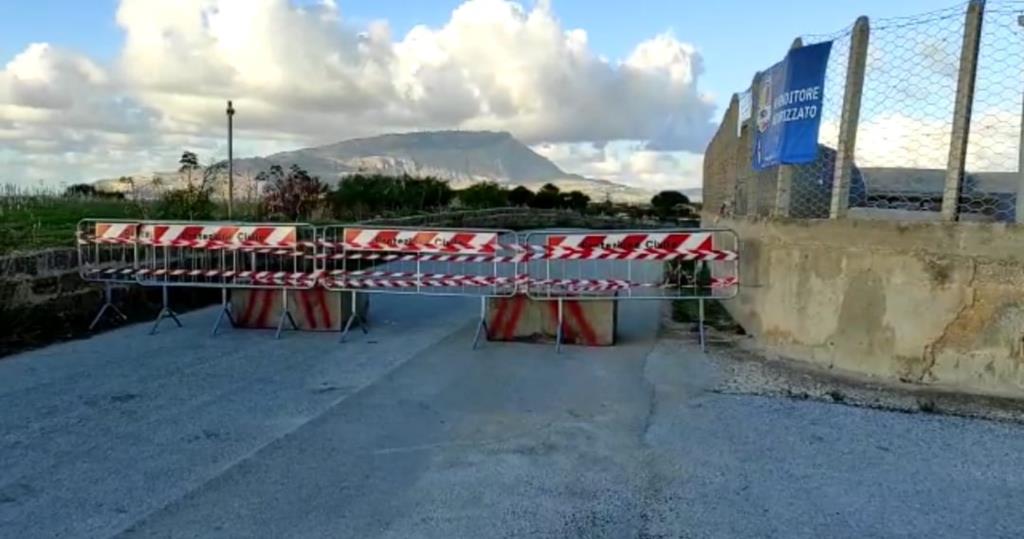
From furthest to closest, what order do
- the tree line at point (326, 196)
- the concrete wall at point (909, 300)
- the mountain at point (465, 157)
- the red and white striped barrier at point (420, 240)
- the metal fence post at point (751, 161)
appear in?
the mountain at point (465, 157)
the tree line at point (326, 196)
the metal fence post at point (751, 161)
the red and white striped barrier at point (420, 240)
the concrete wall at point (909, 300)

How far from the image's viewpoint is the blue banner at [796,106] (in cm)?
912

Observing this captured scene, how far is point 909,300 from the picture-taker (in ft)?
25.6

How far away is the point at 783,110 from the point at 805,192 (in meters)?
1.08

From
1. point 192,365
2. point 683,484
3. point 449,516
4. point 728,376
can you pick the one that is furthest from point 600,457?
point 192,365

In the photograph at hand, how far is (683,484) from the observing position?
208 inches

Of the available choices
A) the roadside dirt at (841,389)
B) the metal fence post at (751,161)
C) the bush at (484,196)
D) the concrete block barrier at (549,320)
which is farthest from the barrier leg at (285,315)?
the bush at (484,196)

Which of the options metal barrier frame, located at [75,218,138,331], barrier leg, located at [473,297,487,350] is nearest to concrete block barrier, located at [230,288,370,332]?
metal barrier frame, located at [75,218,138,331]

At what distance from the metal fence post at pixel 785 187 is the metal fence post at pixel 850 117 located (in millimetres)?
946

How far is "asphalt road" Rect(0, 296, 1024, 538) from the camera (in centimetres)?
464

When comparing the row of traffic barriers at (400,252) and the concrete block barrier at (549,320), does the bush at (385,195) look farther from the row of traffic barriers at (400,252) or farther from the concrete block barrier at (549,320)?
the concrete block barrier at (549,320)

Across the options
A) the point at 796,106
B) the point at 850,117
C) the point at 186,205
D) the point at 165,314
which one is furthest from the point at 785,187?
the point at 186,205

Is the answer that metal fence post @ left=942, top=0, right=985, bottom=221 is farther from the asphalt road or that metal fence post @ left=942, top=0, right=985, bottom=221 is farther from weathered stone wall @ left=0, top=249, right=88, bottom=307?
weathered stone wall @ left=0, top=249, right=88, bottom=307

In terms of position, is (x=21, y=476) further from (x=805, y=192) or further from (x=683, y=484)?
(x=805, y=192)

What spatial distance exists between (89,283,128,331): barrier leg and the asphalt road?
6.37 feet
